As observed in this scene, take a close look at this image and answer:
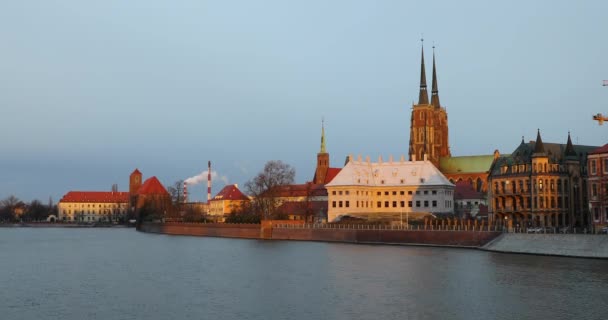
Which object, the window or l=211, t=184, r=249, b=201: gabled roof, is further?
l=211, t=184, r=249, b=201: gabled roof

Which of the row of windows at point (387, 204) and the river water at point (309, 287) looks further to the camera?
the row of windows at point (387, 204)

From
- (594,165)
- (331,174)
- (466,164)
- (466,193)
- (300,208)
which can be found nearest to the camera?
(594,165)

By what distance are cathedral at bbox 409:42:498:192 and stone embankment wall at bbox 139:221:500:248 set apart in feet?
175

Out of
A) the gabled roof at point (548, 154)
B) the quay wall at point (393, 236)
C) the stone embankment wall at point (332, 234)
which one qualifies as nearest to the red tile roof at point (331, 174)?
the stone embankment wall at point (332, 234)

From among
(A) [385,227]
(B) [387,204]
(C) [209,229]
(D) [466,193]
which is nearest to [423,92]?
(D) [466,193]

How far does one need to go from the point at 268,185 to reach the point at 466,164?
5663 cm

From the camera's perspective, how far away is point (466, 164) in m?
163

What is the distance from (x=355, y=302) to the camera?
42.4 metres

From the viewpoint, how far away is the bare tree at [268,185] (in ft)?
419

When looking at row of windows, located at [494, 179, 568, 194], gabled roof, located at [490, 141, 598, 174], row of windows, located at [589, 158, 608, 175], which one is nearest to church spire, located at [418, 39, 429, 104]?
gabled roof, located at [490, 141, 598, 174]

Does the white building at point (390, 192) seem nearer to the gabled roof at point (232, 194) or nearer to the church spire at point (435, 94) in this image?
the church spire at point (435, 94)

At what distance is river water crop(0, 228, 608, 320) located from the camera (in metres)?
39.5

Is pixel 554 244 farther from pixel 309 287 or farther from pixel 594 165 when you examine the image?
pixel 309 287

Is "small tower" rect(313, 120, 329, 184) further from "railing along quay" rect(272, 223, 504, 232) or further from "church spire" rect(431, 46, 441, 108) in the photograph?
"railing along quay" rect(272, 223, 504, 232)
